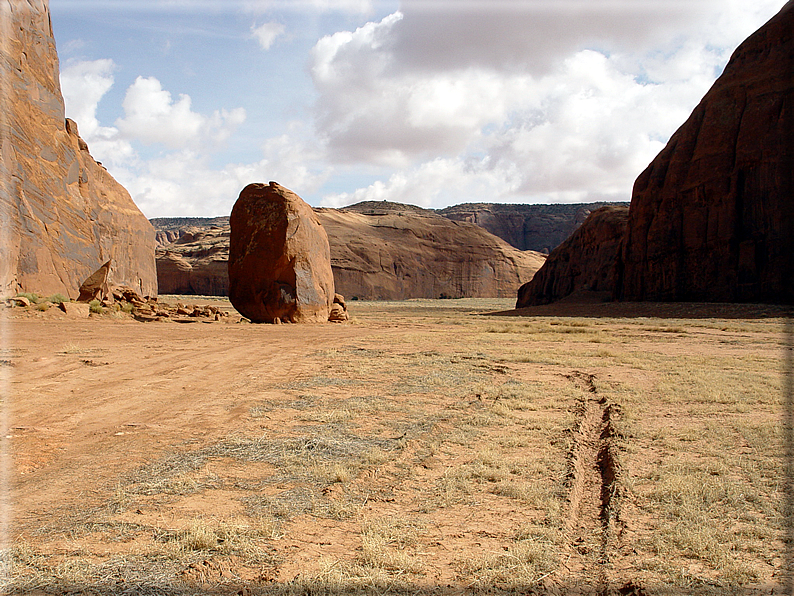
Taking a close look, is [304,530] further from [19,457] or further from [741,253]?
[741,253]

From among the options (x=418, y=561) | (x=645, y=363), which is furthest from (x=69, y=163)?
(x=418, y=561)

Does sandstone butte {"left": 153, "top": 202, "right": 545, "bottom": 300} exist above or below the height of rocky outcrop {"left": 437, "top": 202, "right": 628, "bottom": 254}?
below

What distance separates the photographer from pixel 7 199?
51.5ft

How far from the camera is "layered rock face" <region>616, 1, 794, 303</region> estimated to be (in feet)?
82.2

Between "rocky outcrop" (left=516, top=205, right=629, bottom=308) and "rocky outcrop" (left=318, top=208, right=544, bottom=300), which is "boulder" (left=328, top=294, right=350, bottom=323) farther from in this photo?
"rocky outcrop" (left=318, top=208, right=544, bottom=300)

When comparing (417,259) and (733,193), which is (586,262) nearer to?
(733,193)

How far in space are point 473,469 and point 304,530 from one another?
160 centimetres

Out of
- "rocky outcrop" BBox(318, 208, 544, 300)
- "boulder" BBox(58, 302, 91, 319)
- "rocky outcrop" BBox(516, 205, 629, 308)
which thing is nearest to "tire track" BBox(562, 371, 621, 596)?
"boulder" BBox(58, 302, 91, 319)

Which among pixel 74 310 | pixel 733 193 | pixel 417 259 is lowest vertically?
pixel 74 310

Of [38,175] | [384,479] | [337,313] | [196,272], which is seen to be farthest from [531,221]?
[384,479]

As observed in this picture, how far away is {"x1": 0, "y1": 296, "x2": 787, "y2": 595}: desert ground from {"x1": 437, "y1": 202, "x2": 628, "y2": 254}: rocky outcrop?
12188 cm

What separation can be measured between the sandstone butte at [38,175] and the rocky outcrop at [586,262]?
95.5 ft

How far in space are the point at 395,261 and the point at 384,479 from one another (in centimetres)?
6184

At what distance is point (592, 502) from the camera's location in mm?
3779
